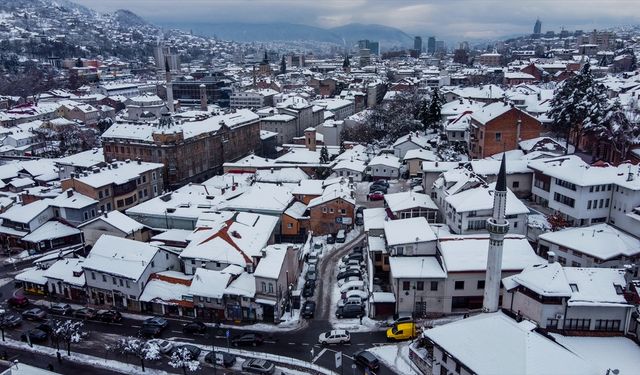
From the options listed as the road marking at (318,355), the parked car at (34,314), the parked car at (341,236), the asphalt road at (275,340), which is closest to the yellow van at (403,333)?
the asphalt road at (275,340)

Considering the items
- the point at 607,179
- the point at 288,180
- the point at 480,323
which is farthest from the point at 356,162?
the point at 480,323

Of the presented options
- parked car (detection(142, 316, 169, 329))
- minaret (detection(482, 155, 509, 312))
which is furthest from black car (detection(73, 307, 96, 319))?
minaret (detection(482, 155, 509, 312))

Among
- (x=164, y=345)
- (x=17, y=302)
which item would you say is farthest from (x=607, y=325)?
(x=17, y=302)

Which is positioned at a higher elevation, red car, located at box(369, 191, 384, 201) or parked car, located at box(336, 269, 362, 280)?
red car, located at box(369, 191, 384, 201)

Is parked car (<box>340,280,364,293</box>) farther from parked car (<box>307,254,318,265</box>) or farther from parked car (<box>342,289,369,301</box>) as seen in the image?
parked car (<box>307,254,318,265</box>)

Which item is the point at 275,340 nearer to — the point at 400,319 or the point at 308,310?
the point at 308,310

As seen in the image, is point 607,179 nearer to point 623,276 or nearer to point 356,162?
point 623,276
